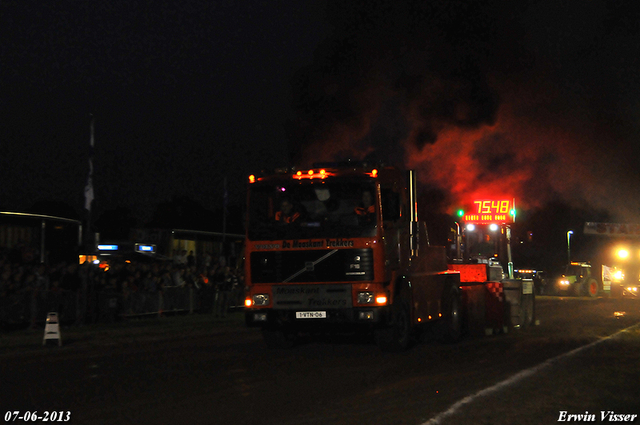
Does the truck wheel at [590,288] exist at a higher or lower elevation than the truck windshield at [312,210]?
lower

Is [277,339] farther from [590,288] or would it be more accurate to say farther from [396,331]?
[590,288]

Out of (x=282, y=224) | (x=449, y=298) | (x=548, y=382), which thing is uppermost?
(x=282, y=224)

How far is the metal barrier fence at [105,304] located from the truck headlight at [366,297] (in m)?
8.55

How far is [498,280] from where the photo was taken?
1988 cm

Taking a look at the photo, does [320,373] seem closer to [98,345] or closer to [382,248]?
[382,248]

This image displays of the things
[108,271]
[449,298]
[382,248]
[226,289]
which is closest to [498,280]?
[449,298]

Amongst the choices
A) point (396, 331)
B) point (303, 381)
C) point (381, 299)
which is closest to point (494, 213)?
point (396, 331)

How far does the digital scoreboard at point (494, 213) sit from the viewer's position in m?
24.2

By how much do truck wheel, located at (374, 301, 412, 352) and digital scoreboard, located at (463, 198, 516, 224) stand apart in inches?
395

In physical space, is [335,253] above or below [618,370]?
above

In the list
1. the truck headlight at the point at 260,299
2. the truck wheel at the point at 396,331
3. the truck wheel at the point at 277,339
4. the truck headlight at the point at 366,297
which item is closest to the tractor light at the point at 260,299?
the truck headlight at the point at 260,299

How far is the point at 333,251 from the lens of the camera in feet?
44.6

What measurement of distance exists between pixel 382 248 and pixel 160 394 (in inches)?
209

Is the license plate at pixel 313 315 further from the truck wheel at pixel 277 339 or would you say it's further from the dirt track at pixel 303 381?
the truck wheel at pixel 277 339
